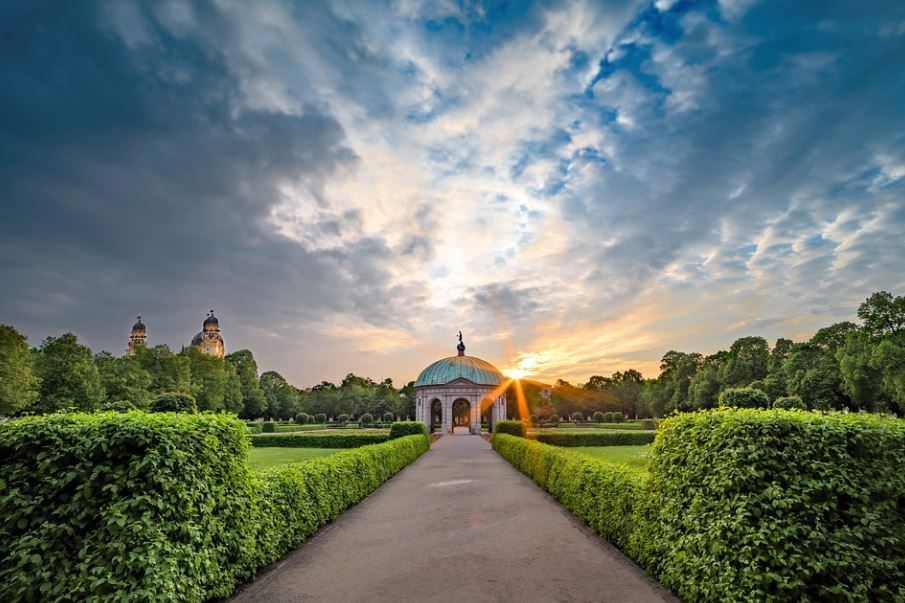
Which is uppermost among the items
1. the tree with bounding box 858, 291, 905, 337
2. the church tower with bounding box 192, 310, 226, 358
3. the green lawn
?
the church tower with bounding box 192, 310, 226, 358

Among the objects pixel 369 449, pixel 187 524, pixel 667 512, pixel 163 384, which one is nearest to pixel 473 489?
pixel 369 449

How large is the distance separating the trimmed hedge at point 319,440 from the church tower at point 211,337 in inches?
3055

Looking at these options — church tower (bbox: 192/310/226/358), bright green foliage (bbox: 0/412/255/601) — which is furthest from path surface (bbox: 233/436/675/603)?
church tower (bbox: 192/310/226/358)

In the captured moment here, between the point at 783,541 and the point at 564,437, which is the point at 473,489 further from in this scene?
the point at 564,437

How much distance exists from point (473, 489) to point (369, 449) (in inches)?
151

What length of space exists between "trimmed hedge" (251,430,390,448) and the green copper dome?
18949 millimetres

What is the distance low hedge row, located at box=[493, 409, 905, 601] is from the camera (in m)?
4.68

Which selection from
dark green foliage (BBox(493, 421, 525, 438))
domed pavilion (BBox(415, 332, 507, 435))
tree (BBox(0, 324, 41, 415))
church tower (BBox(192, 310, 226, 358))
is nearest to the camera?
dark green foliage (BBox(493, 421, 525, 438))

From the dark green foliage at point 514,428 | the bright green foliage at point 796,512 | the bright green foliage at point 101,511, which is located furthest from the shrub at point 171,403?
the bright green foliage at point 796,512

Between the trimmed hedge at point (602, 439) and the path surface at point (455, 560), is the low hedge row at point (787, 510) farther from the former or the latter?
the trimmed hedge at point (602, 439)

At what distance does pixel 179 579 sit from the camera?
5.07 metres

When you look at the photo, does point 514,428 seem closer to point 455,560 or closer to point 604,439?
point 604,439

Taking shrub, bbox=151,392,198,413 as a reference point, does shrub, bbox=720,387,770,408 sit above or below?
below

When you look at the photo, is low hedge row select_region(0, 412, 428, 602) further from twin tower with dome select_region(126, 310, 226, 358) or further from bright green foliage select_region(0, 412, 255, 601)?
twin tower with dome select_region(126, 310, 226, 358)
